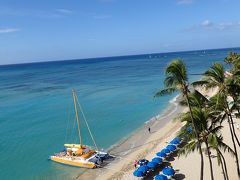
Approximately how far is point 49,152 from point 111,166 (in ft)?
35.7

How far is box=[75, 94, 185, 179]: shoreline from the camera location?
35.4 m

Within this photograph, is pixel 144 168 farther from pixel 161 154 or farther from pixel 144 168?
pixel 161 154

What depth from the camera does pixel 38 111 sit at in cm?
7031

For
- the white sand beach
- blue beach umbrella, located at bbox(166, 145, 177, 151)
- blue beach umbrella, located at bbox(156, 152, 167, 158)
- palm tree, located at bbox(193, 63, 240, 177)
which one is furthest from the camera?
blue beach umbrella, located at bbox(166, 145, 177, 151)

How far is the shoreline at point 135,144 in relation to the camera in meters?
35.4

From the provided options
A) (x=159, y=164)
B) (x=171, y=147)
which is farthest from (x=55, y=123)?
(x=159, y=164)

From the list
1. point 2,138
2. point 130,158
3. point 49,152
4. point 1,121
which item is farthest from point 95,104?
point 130,158

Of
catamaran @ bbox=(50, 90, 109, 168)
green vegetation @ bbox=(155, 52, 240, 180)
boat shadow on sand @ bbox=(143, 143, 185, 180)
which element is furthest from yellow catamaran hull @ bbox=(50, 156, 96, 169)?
green vegetation @ bbox=(155, 52, 240, 180)

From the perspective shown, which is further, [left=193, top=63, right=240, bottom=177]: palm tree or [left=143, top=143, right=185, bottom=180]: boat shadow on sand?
[left=143, top=143, right=185, bottom=180]: boat shadow on sand

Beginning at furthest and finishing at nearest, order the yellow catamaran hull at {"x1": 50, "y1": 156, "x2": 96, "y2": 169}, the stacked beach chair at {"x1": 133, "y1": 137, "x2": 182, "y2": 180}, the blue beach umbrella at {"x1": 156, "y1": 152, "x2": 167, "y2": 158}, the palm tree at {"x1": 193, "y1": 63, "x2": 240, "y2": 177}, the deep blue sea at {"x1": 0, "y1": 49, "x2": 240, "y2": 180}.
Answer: the deep blue sea at {"x1": 0, "y1": 49, "x2": 240, "y2": 180}, the yellow catamaran hull at {"x1": 50, "y1": 156, "x2": 96, "y2": 169}, the blue beach umbrella at {"x1": 156, "y1": 152, "x2": 167, "y2": 158}, the stacked beach chair at {"x1": 133, "y1": 137, "x2": 182, "y2": 180}, the palm tree at {"x1": 193, "y1": 63, "x2": 240, "y2": 177}

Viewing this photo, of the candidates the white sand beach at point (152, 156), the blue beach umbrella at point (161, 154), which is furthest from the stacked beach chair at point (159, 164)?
the white sand beach at point (152, 156)

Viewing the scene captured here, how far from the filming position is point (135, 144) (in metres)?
44.1

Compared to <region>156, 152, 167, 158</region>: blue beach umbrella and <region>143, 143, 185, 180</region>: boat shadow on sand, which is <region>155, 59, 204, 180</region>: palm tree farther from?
<region>156, 152, 167, 158</region>: blue beach umbrella

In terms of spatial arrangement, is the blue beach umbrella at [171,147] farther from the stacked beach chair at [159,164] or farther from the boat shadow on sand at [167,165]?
the boat shadow on sand at [167,165]
